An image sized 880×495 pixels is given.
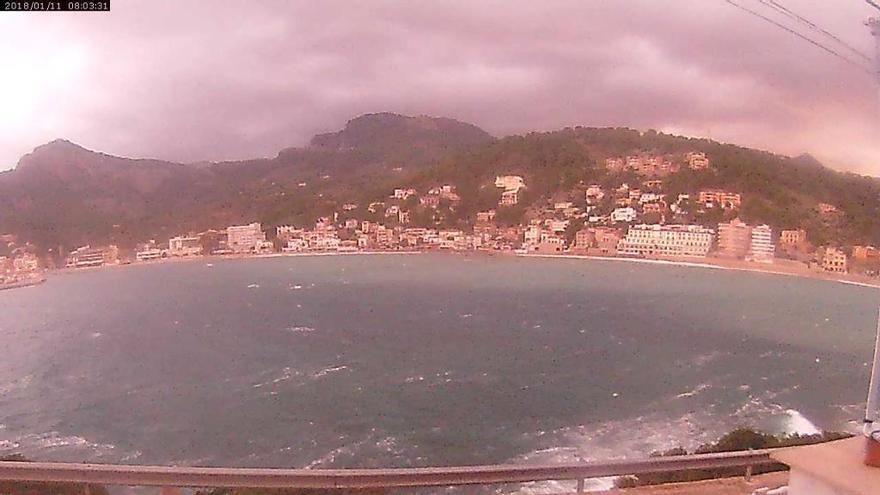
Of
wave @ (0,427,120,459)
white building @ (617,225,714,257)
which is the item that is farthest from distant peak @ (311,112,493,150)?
wave @ (0,427,120,459)

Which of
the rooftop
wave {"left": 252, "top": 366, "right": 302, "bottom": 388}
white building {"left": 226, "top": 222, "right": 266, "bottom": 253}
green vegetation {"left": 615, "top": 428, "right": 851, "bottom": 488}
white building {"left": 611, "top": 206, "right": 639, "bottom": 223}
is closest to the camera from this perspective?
the rooftop

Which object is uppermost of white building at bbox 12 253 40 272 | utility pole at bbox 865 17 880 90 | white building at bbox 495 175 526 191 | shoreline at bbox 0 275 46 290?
utility pole at bbox 865 17 880 90

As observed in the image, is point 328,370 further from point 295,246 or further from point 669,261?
point 669,261

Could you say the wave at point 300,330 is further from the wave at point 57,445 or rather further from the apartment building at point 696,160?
the apartment building at point 696,160

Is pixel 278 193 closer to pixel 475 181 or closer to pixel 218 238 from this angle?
pixel 218 238

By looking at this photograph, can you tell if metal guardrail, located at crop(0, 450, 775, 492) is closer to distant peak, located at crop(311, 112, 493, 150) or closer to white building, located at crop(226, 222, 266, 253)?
white building, located at crop(226, 222, 266, 253)

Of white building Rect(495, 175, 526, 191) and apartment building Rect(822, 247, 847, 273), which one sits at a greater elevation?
white building Rect(495, 175, 526, 191)

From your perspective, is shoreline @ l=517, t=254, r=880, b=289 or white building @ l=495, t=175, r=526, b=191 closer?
shoreline @ l=517, t=254, r=880, b=289

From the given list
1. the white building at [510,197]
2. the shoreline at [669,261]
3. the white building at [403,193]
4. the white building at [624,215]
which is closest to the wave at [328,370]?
the shoreline at [669,261]
